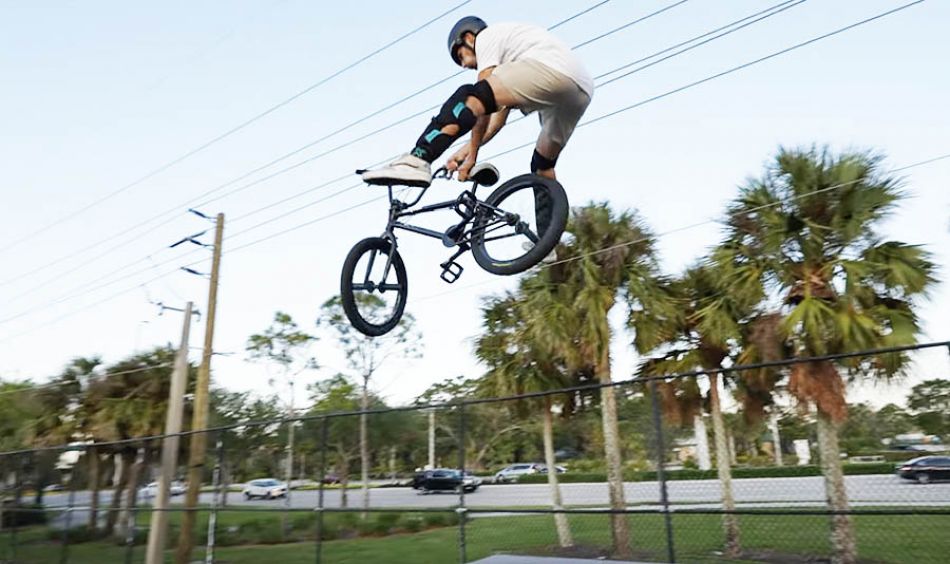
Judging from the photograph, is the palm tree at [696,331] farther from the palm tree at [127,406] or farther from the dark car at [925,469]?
the palm tree at [127,406]

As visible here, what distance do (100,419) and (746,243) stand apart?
47.3 ft

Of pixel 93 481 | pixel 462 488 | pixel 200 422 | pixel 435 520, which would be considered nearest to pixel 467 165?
pixel 462 488

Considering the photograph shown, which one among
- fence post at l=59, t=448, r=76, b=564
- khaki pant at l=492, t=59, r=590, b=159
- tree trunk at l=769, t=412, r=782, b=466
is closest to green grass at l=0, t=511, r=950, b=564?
tree trunk at l=769, t=412, r=782, b=466

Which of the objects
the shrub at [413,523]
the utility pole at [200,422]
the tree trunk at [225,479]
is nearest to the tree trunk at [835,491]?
the tree trunk at [225,479]

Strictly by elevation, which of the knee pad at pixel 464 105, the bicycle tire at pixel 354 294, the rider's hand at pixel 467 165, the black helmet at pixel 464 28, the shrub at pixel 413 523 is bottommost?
the shrub at pixel 413 523

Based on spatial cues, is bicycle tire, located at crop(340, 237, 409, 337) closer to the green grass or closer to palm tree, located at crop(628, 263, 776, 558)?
the green grass

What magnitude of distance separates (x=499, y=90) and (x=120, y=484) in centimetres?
1511

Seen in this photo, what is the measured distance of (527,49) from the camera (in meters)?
2.81

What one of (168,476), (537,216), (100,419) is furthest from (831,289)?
(100,419)

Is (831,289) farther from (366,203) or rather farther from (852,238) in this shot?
(366,203)

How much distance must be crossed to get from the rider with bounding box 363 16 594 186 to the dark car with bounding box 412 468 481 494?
11.7m

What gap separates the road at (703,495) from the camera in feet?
21.4

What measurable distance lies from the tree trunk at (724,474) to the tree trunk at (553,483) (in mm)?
2750

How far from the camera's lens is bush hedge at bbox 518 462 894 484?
7.45m
